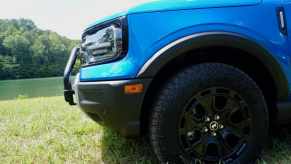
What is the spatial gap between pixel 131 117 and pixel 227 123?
714 millimetres

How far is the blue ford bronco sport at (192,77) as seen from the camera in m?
2.01

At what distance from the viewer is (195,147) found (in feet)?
6.95

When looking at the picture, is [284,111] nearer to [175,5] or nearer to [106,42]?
[175,5]

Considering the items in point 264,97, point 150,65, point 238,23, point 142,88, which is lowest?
point 264,97

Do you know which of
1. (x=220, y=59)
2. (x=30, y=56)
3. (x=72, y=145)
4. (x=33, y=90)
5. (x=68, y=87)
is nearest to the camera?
(x=220, y=59)

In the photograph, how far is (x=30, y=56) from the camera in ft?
233

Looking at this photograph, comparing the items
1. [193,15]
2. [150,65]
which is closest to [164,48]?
[150,65]

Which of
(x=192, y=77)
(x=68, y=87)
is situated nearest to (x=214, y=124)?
(x=192, y=77)

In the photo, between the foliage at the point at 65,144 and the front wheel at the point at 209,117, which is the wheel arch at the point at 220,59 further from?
the foliage at the point at 65,144

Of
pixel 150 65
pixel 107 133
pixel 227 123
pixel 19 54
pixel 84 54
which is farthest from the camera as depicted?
pixel 19 54

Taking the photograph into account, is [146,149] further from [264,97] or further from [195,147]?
[264,97]

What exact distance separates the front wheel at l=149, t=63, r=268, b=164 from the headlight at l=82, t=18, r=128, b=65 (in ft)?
1.41

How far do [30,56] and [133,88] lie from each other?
Result: 74718mm

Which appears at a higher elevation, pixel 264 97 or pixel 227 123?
pixel 264 97
